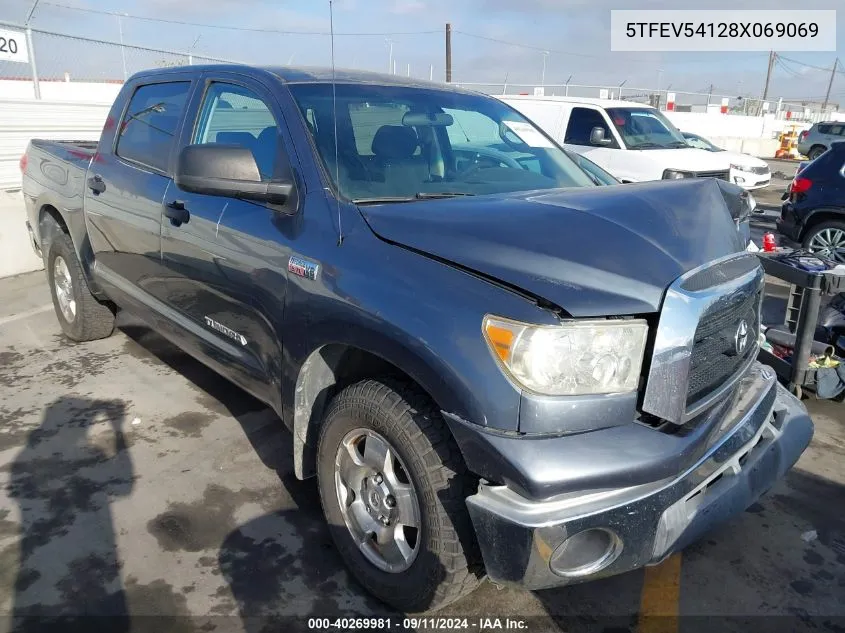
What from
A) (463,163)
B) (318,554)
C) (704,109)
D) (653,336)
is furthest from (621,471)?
(704,109)

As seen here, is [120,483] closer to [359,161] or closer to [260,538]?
[260,538]

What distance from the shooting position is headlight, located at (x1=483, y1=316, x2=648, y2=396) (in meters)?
1.91

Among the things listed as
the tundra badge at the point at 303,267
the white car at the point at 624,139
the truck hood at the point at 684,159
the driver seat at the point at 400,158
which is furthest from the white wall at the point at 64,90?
the tundra badge at the point at 303,267

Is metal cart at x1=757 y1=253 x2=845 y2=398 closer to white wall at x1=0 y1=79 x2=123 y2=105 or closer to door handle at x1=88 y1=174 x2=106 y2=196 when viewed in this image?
door handle at x1=88 y1=174 x2=106 y2=196

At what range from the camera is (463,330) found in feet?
6.44

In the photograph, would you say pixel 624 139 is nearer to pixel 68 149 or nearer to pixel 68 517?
pixel 68 149

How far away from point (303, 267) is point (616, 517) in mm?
1393

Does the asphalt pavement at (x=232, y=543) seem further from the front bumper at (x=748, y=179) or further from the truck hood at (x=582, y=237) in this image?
the front bumper at (x=748, y=179)

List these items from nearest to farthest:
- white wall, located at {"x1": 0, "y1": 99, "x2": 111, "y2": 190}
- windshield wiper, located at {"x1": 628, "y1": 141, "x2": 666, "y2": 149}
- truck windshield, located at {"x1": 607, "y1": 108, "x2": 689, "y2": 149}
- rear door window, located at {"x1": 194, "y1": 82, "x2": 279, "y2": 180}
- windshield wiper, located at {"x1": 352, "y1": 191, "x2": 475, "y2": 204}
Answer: windshield wiper, located at {"x1": 352, "y1": 191, "x2": 475, "y2": 204} < rear door window, located at {"x1": 194, "y1": 82, "x2": 279, "y2": 180} < white wall, located at {"x1": 0, "y1": 99, "x2": 111, "y2": 190} < windshield wiper, located at {"x1": 628, "y1": 141, "x2": 666, "y2": 149} < truck windshield, located at {"x1": 607, "y1": 108, "x2": 689, "y2": 149}

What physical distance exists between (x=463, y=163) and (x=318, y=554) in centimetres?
184

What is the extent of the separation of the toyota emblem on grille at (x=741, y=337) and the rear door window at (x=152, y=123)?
2.88m

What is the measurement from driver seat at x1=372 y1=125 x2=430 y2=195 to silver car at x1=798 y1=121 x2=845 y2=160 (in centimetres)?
2664

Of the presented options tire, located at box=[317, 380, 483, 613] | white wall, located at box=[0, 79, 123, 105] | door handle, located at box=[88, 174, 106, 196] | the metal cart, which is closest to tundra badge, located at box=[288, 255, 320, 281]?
tire, located at box=[317, 380, 483, 613]

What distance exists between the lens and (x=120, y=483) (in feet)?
10.8
